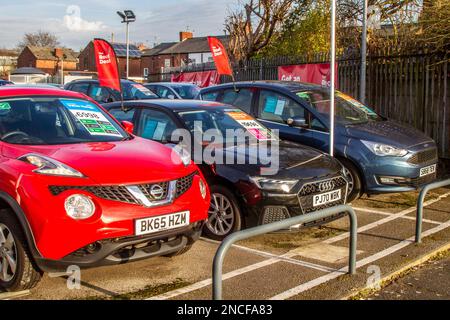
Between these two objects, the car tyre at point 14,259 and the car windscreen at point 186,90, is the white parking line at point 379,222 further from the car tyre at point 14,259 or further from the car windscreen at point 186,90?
the car windscreen at point 186,90

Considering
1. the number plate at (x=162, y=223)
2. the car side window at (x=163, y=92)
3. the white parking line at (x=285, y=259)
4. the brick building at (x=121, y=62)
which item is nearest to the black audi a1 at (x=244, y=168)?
the white parking line at (x=285, y=259)

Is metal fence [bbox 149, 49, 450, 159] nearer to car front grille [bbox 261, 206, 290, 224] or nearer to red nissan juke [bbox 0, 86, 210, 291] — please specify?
car front grille [bbox 261, 206, 290, 224]

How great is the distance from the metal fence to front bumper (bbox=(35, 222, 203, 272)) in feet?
25.4

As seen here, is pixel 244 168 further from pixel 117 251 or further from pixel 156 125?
pixel 117 251

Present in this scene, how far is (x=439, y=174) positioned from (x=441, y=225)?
3722mm

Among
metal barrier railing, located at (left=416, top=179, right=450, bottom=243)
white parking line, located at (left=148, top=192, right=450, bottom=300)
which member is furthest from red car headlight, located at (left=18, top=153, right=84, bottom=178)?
metal barrier railing, located at (left=416, top=179, right=450, bottom=243)

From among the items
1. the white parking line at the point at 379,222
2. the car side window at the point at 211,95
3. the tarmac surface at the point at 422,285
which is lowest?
the tarmac surface at the point at 422,285

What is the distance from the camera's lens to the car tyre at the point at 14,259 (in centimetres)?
404

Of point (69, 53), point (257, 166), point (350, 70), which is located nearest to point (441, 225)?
point (257, 166)

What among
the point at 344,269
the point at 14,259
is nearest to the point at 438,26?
the point at 344,269

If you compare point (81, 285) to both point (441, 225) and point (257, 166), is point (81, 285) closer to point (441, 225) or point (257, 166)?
point (257, 166)

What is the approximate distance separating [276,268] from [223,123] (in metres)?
2.34

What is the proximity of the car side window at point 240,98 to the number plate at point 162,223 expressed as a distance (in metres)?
4.21

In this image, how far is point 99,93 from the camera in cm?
1424
